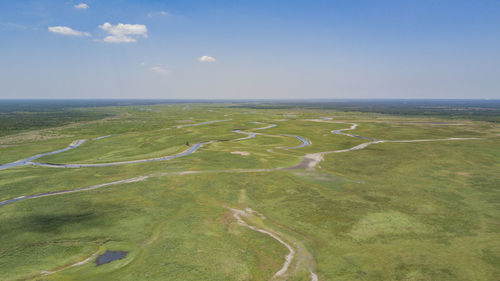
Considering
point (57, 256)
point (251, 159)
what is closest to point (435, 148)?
point (251, 159)

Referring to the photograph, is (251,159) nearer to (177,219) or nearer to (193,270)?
(177,219)

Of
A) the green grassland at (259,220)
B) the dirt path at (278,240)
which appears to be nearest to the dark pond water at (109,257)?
the green grassland at (259,220)

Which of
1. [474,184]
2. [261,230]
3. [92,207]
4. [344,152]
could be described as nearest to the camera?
[261,230]

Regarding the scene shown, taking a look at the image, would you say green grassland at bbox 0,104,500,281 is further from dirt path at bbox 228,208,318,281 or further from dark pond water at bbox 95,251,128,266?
dark pond water at bbox 95,251,128,266

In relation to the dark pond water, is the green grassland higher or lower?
higher

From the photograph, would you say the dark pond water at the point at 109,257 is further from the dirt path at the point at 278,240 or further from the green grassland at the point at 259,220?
the dirt path at the point at 278,240

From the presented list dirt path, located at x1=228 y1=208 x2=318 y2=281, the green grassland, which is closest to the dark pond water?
the green grassland

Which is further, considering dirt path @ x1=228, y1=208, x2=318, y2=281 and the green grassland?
the green grassland
